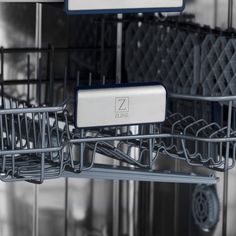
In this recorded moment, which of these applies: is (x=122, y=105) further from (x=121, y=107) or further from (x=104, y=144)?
(x=104, y=144)

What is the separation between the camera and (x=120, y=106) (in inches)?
47.7

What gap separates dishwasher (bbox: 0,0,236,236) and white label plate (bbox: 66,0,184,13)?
108 mm

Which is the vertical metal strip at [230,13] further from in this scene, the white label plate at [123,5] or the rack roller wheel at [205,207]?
the white label plate at [123,5]

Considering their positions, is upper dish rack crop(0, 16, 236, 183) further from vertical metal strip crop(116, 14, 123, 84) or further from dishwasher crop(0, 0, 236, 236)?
vertical metal strip crop(116, 14, 123, 84)

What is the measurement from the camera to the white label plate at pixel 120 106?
1195mm

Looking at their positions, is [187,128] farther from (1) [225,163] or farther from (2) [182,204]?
(2) [182,204]

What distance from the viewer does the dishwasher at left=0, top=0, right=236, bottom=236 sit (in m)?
1.36

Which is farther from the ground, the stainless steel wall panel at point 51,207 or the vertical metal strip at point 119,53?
the vertical metal strip at point 119,53

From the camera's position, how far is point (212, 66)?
1549 mm

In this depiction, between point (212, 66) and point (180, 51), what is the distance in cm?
10

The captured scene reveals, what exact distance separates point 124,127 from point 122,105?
415 mm

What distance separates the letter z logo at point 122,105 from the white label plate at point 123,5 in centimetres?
10

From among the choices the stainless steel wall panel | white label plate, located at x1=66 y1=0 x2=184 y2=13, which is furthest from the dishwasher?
white label plate, located at x1=66 y1=0 x2=184 y2=13

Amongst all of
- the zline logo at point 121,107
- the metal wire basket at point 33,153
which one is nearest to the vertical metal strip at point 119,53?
the metal wire basket at point 33,153
